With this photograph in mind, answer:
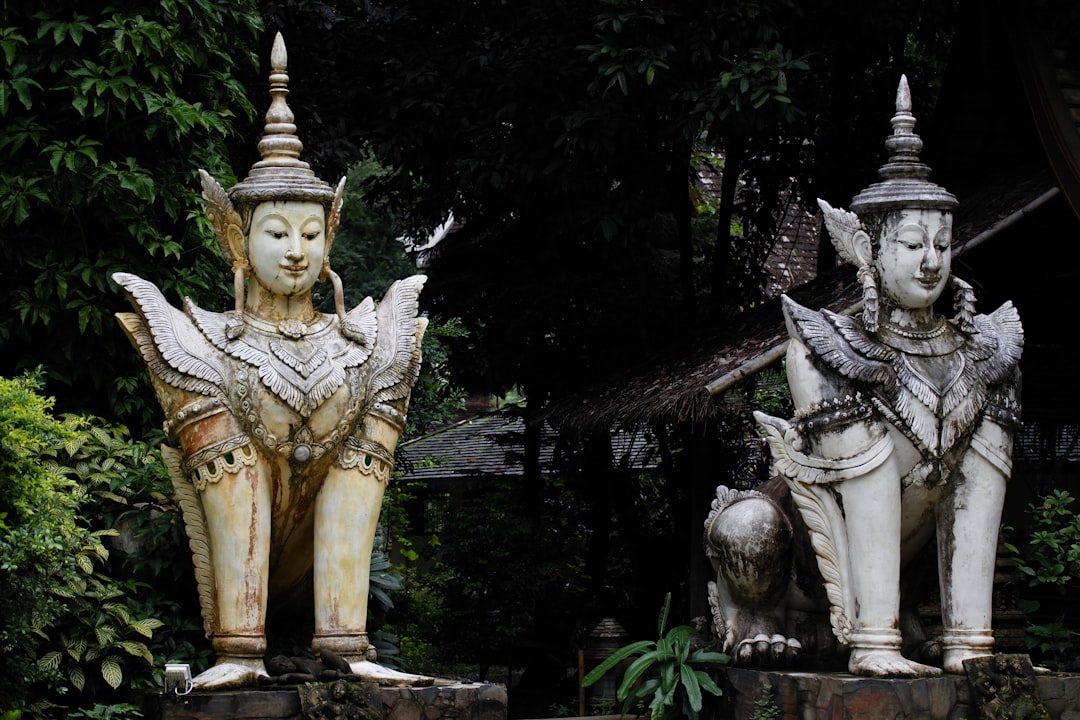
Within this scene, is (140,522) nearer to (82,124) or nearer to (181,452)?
(181,452)

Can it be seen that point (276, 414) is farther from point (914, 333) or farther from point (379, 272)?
point (379, 272)

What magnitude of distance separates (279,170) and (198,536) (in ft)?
5.58

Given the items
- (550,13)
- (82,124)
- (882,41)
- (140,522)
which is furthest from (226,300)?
(882,41)

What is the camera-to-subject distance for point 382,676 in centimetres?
719

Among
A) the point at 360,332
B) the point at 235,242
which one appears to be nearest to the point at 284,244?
the point at 235,242

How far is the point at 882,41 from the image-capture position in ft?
41.7

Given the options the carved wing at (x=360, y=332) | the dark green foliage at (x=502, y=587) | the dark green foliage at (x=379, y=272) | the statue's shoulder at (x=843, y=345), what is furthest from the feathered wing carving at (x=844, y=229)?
the dark green foliage at (x=502, y=587)

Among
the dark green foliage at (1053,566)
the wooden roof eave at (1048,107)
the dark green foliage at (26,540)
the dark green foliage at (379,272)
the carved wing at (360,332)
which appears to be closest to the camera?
the dark green foliage at (26,540)

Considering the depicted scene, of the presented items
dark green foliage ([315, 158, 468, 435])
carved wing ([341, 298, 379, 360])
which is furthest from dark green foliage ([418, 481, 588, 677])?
carved wing ([341, 298, 379, 360])

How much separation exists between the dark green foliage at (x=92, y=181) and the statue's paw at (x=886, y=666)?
4175 mm

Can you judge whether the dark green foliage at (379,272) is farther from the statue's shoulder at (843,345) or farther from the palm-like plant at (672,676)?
the statue's shoulder at (843,345)

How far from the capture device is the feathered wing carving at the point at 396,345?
757 centimetres

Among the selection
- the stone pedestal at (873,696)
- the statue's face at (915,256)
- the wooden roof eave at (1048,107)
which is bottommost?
the stone pedestal at (873,696)

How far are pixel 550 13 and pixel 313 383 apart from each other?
15.5 ft
